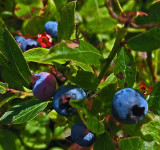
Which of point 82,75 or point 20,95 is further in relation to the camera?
point 20,95

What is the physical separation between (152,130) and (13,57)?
0.65m

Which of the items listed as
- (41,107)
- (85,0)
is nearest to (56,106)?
(41,107)

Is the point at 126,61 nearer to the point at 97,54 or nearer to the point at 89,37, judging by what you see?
the point at 97,54

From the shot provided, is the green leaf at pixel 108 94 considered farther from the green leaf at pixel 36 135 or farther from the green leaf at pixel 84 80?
the green leaf at pixel 36 135

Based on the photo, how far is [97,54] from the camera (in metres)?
0.90

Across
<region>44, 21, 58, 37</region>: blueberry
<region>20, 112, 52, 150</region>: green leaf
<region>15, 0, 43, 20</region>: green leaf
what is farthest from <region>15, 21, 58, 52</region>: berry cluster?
<region>20, 112, 52, 150</region>: green leaf

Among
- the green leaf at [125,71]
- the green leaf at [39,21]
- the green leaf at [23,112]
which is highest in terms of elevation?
the green leaf at [39,21]

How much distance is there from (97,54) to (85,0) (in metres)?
1.32

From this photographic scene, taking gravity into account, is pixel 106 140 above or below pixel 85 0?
below

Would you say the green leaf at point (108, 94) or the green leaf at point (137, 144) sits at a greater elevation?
the green leaf at point (108, 94)

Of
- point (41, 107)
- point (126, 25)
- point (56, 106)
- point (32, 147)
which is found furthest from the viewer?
point (32, 147)

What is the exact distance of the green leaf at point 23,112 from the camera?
3.29 feet

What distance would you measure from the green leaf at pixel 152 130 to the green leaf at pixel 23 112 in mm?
423

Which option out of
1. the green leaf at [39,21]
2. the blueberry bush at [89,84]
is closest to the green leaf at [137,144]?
the blueberry bush at [89,84]
